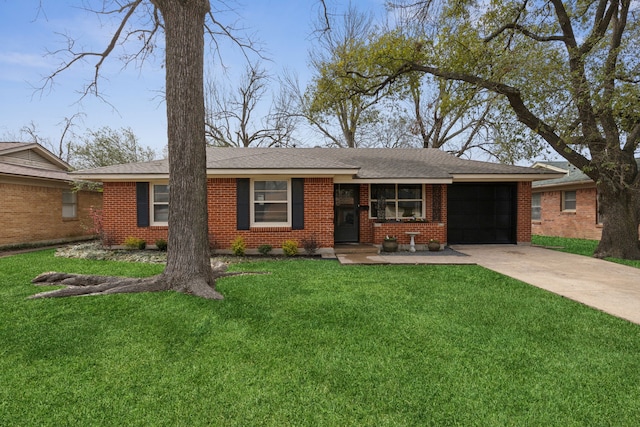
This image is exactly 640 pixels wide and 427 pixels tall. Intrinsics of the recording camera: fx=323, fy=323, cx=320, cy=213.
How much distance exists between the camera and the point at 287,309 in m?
4.64

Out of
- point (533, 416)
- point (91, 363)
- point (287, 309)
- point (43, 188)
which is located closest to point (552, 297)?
point (533, 416)

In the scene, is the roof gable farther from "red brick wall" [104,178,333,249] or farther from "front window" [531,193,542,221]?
"front window" [531,193,542,221]

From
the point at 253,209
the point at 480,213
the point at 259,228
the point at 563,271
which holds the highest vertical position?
the point at 253,209

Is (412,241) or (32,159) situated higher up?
(32,159)

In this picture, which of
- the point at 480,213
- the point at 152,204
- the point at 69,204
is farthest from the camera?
the point at 69,204

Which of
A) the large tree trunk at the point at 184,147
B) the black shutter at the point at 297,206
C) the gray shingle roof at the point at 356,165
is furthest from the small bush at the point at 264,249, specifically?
the large tree trunk at the point at 184,147

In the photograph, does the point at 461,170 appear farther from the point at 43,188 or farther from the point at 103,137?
the point at 103,137

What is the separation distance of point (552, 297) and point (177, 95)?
23.1 ft

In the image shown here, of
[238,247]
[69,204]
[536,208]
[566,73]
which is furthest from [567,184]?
[69,204]

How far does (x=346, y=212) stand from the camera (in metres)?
11.5

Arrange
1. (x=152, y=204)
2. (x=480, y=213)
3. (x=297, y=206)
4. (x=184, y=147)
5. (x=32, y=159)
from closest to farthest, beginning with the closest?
(x=184, y=147), (x=297, y=206), (x=152, y=204), (x=480, y=213), (x=32, y=159)

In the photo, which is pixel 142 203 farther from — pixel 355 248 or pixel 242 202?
pixel 355 248

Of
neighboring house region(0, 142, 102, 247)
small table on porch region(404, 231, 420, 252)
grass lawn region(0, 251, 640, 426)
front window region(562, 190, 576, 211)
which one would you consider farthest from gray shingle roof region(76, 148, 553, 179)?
front window region(562, 190, 576, 211)

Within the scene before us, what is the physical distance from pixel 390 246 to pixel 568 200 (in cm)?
1180
